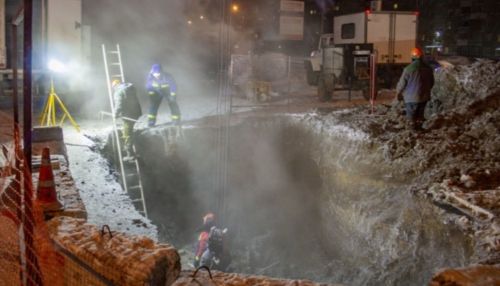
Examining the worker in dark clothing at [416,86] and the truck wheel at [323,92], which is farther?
the truck wheel at [323,92]

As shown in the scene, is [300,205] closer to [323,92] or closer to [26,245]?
[323,92]

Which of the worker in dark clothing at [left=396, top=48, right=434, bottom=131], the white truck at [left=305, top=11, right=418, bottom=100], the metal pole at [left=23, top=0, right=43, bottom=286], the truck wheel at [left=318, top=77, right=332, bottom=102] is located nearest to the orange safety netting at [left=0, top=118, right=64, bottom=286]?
the metal pole at [left=23, top=0, right=43, bottom=286]

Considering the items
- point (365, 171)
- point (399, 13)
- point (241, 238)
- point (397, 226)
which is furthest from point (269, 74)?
point (397, 226)

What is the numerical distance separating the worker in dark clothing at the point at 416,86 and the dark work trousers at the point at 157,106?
5.18 meters

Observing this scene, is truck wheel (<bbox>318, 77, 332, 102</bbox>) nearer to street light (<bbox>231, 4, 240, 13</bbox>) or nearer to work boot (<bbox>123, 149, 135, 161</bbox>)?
work boot (<bbox>123, 149, 135, 161</bbox>)

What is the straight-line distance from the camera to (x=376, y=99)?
52.5 ft

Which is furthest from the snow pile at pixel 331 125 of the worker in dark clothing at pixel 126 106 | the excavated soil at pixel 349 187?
the worker in dark clothing at pixel 126 106

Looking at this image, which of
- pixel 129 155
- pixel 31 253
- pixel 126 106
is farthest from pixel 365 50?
pixel 31 253

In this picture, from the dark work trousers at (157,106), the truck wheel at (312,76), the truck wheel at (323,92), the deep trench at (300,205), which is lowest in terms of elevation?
the deep trench at (300,205)

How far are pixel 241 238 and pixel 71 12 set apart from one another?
8.14 metres

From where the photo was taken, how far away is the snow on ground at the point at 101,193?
5717 mm

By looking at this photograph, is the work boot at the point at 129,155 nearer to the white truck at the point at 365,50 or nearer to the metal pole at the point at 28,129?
the metal pole at the point at 28,129

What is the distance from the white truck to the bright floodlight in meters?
8.28

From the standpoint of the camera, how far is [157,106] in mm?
11750
